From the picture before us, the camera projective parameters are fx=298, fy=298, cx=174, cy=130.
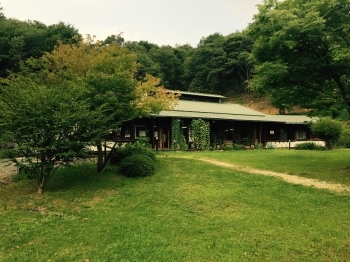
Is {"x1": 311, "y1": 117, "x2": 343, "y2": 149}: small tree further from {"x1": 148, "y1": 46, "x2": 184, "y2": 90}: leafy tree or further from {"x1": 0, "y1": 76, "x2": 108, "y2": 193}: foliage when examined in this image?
{"x1": 148, "y1": 46, "x2": 184, "y2": 90}: leafy tree

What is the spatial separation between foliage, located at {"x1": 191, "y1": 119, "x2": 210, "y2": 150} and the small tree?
909cm

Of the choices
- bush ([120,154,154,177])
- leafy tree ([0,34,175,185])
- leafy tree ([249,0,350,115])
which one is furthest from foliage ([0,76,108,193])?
leafy tree ([249,0,350,115])

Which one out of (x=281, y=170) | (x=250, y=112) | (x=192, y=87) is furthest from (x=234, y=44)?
(x=281, y=170)

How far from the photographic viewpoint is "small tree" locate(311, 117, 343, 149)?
24.0m

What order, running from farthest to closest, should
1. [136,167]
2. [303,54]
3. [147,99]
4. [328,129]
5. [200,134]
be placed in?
[328,129] → [200,134] → [147,99] → [303,54] → [136,167]

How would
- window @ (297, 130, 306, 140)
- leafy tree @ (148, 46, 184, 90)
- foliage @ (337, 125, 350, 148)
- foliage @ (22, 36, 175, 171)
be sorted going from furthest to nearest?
leafy tree @ (148, 46, 184, 90) < window @ (297, 130, 306, 140) < foliage @ (337, 125, 350, 148) < foliage @ (22, 36, 175, 171)

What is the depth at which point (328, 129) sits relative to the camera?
949 inches

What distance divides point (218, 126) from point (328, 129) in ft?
29.0

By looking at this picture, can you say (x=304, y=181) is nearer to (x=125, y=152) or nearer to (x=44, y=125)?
(x=125, y=152)

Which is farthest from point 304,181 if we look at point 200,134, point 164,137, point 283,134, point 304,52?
point 283,134

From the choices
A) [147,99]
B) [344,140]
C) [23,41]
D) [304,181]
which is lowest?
[304,181]

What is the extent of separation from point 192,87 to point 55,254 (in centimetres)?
5401

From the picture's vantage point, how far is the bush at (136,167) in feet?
36.1

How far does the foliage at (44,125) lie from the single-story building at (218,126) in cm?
845
